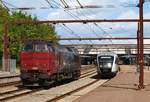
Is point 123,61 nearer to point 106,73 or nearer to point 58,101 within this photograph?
point 106,73

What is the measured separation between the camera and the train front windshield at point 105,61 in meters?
50.2

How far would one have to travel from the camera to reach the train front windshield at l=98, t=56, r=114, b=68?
50225 millimetres

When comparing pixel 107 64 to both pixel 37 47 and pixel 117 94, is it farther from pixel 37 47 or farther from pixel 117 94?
pixel 117 94

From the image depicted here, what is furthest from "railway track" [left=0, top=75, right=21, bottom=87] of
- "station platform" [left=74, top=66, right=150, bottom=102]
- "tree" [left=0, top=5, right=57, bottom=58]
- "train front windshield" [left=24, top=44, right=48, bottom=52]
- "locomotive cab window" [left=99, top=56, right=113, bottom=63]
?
"tree" [left=0, top=5, right=57, bottom=58]

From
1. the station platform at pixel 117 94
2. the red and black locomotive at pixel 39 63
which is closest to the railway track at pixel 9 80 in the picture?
the red and black locomotive at pixel 39 63

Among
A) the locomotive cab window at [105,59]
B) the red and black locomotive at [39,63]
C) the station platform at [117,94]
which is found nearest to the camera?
the station platform at [117,94]

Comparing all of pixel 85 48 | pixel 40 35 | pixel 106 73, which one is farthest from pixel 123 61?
pixel 106 73

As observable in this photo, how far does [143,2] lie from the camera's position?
30094mm

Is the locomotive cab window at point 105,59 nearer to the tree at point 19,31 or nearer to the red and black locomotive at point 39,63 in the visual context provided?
the red and black locomotive at point 39,63

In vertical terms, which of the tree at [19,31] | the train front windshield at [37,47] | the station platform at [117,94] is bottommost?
the station platform at [117,94]

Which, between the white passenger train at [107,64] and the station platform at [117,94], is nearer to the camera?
the station platform at [117,94]

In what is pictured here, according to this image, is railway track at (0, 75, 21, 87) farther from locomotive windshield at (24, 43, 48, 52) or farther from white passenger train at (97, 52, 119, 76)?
Result: white passenger train at (97, 52, 119, 76)

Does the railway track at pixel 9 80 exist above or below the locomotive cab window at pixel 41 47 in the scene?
below

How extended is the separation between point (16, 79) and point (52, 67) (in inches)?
469
